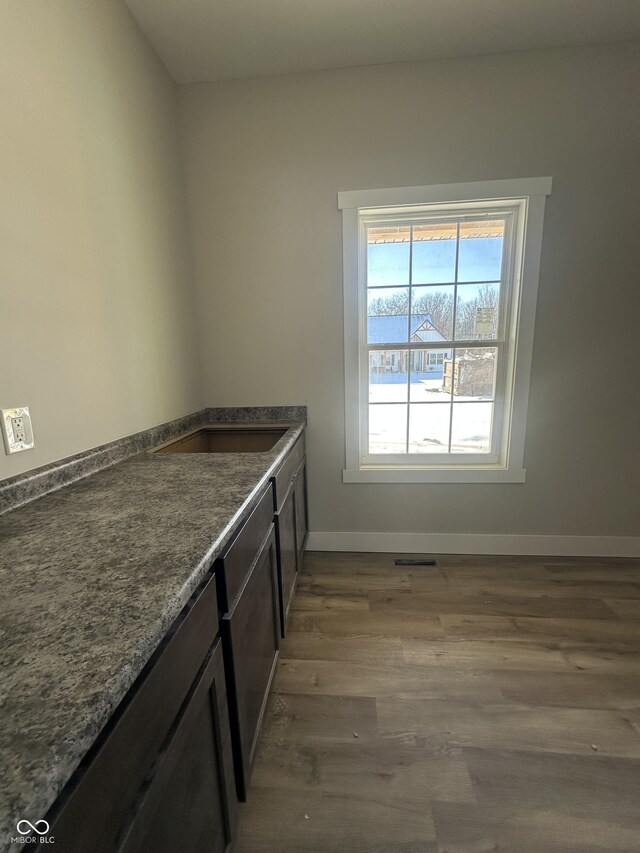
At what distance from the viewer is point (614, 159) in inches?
75.6

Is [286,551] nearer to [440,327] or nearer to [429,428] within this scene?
[429,428]

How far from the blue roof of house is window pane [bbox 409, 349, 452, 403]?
3.7 inches

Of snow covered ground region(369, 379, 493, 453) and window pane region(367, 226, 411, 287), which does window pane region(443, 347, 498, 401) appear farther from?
window pane region(367, 226, 411, 287)

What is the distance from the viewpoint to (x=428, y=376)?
2.29 m

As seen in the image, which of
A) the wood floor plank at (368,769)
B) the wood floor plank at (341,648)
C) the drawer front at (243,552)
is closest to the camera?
the drawer front at (243,552)

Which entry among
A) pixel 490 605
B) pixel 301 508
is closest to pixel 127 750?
pixel 301 508

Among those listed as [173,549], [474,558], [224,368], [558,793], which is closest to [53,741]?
[173,549]

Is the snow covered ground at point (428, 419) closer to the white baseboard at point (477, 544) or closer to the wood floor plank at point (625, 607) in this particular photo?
the white baseboard at point (477, 544)

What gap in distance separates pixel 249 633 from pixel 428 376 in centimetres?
178

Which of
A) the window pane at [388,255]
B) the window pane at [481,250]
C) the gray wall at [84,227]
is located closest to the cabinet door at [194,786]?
the gray wall at [84,227]

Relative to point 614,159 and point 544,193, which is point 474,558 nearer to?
point 544,193

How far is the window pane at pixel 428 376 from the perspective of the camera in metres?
2.27

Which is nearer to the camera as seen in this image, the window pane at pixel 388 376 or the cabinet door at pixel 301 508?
the cabinet door at pixel 301 508

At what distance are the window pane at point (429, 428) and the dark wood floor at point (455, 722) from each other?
2.67ft
